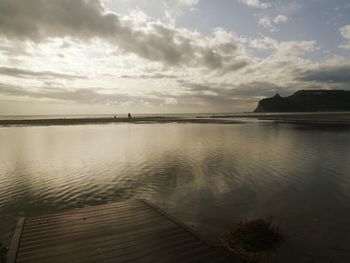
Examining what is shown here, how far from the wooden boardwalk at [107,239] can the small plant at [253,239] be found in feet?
3.72

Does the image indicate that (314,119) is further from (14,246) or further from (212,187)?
(14,246)

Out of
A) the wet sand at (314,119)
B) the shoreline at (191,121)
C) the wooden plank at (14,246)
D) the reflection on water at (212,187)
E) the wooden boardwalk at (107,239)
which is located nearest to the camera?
the wooden plank at (14,246)

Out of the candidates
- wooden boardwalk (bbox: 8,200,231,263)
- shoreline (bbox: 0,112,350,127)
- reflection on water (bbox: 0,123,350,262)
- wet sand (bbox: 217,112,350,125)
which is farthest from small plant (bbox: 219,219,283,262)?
wet sand (bbox: 217,112,350,125)

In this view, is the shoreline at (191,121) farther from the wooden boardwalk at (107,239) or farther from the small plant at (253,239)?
the wooden boardwalk at (107,239)

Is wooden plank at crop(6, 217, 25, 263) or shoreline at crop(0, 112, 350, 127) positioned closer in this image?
wooden plank at crop(6, 217, 25, 263)

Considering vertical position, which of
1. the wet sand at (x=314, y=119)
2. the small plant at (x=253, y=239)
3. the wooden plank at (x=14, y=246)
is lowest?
the small plant at (x=253, y=239)

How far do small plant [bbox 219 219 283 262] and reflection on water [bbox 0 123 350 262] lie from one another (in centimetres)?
44

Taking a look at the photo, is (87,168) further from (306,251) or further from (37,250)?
(306,251)

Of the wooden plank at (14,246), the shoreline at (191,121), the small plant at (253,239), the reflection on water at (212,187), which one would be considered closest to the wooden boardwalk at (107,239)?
the wooden plank at (14,246)

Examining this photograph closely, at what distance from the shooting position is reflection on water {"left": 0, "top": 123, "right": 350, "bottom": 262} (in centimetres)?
923

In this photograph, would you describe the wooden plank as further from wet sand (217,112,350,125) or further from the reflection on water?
wet sand (217,112,350,125)

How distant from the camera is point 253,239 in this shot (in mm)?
8242

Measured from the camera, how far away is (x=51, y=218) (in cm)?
909

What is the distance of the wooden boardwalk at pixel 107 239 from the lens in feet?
21.5
